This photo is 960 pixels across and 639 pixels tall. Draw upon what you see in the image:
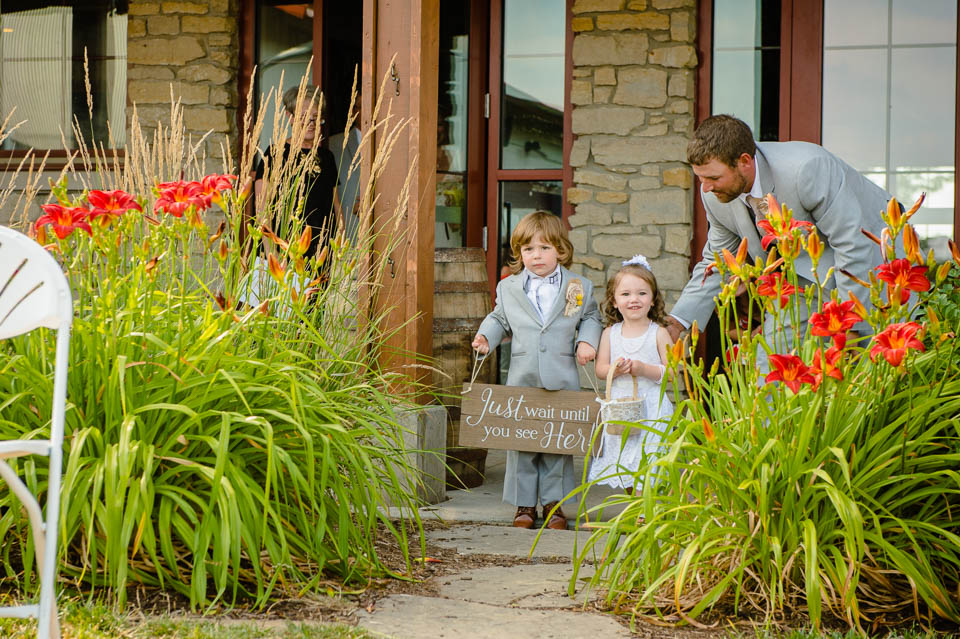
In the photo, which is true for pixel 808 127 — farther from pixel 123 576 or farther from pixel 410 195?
pixel 123 576

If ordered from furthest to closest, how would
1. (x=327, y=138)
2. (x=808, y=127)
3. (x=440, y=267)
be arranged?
1. (x=327, y=138)
2. (x=808, y=127)
3. (x=440, y=267)

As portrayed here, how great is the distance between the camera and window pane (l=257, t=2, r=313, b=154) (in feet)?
21.4

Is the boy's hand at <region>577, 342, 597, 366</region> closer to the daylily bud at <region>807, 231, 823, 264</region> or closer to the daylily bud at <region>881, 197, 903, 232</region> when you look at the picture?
Result: the daylily bud at <region>807, 231, 823, 264</region>

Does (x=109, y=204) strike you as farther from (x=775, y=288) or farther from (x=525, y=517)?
(x=525, y=517)

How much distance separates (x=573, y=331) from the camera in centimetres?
403

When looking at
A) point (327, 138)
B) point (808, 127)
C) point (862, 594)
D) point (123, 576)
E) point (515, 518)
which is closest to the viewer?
point (123, 576)

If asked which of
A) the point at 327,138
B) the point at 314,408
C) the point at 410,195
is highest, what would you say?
the point at 327,138

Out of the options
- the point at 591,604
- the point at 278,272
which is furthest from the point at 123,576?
the point at 591,604

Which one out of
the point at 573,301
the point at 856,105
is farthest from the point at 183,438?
the point at 856,105

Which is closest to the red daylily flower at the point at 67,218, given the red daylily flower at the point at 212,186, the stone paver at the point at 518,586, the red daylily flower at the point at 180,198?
the red daylily flower at the point at 180,198

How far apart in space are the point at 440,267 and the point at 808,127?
2364 millimetres

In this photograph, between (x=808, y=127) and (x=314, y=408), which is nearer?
(x=314, y=408)

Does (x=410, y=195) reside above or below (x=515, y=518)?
above

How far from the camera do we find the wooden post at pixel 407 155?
13.5 feet
